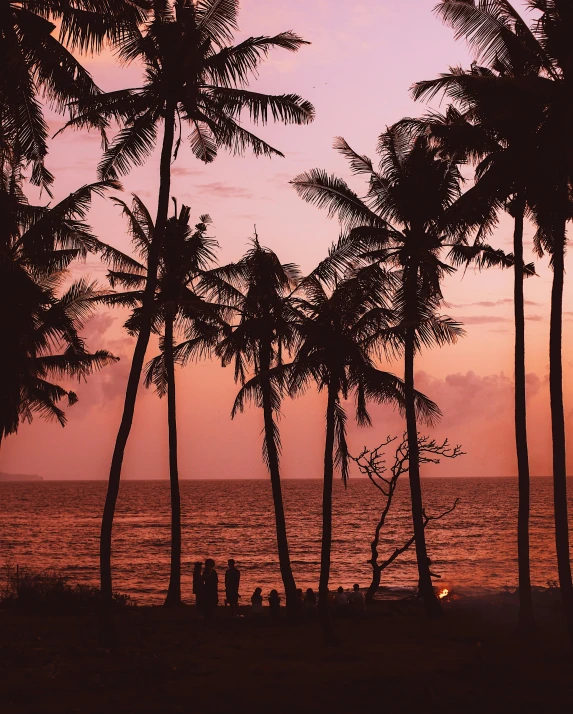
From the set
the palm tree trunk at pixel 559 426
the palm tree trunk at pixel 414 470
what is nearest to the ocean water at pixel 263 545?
the palm tree trunk at pixel 414 470

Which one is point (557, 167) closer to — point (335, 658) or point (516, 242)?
point (516, 242)

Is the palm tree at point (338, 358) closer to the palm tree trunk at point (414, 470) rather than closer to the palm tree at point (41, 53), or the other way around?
the palm tree trunk at point (414, 470)

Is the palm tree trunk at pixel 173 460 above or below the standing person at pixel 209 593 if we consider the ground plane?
above

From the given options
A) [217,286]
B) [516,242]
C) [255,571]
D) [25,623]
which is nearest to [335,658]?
[25,623]

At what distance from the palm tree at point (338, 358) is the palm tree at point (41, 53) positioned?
7.49 metres

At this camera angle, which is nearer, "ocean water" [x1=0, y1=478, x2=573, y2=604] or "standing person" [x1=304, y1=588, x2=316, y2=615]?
"standing person" [x1=304, y1=588, x2=316, y2=615]

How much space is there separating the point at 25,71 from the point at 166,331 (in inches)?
562

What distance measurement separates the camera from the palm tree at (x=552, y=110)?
1620 cm

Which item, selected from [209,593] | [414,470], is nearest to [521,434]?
[414,470]

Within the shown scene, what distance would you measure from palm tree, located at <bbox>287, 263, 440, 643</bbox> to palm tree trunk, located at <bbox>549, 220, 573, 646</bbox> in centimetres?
393

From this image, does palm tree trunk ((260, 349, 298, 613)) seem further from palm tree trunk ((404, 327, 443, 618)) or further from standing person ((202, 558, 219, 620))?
palm tree trunk ((404, 327, 443, 618))

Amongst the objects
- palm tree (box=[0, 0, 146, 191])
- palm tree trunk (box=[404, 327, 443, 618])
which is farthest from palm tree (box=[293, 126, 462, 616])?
palm tree (box=[0, 0, 146, 191])

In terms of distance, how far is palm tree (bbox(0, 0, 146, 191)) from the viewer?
1343cm

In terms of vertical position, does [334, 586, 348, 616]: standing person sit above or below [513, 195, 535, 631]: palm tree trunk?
below
